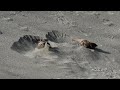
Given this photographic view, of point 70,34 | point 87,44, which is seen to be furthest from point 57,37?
point 87,44

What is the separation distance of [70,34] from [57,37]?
0.25 metres

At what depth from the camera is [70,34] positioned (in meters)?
4.16

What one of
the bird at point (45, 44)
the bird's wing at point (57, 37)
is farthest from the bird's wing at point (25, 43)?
the bird's wing at point (57, 37)

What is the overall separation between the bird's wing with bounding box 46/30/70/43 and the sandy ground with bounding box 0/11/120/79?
0.09m

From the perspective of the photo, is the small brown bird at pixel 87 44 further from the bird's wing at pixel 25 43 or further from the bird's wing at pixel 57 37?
the bird's wing at pixel 25 43

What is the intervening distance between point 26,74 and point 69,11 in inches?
82.8

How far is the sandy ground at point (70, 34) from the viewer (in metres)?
3.16

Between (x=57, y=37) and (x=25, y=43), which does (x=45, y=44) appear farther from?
(x=57, y=37)

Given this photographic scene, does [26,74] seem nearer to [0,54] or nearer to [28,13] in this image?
[0,54]

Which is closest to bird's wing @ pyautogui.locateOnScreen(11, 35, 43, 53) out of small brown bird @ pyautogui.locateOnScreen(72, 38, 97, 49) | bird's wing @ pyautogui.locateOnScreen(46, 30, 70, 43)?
bird's wing @ pyautogui.locateOnScreen(46, 30, 70, 43)

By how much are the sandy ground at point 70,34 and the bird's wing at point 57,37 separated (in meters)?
0.09

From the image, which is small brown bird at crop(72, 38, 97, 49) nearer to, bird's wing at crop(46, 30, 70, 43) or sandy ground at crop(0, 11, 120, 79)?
sandy ground at crop(0, 11, 120, 79)

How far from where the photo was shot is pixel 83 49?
3.62 m
